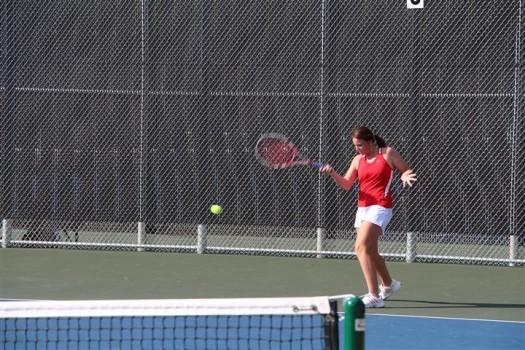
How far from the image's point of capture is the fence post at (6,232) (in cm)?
1016

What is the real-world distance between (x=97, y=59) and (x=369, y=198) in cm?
423

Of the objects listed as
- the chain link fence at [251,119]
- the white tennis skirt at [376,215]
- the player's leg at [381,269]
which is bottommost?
the player's leg at [381,269]

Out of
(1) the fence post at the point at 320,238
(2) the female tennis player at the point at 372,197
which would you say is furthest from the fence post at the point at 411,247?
(2) the female tennis player at the point at 372,197

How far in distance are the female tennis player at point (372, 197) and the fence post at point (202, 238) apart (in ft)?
10.3

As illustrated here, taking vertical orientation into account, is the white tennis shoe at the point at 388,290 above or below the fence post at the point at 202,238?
below

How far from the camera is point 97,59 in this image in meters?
10.1

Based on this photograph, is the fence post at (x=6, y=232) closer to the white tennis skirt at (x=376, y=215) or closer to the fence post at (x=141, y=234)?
the fence post at (x=141, y=234)

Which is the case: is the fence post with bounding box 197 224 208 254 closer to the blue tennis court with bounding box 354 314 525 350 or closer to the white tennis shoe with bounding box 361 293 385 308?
the white tennis shoe with bounding box 361 293 385 308

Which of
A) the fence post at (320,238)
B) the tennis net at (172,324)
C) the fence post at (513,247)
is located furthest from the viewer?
the fence post at (320,238)

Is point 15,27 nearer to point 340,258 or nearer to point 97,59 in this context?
point 97,59

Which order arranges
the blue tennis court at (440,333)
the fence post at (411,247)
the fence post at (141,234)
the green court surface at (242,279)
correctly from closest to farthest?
1. the blue tennis court at (440,333)
2. the green court surface at (242,279)
3. the fence post at (411,247)
4. the fence post at (141,234)

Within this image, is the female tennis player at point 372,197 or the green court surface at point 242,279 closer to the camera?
the female tennis player at point 372,197

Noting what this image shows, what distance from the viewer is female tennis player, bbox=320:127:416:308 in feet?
22.2

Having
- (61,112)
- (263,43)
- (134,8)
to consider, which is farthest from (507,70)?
(61,112)
